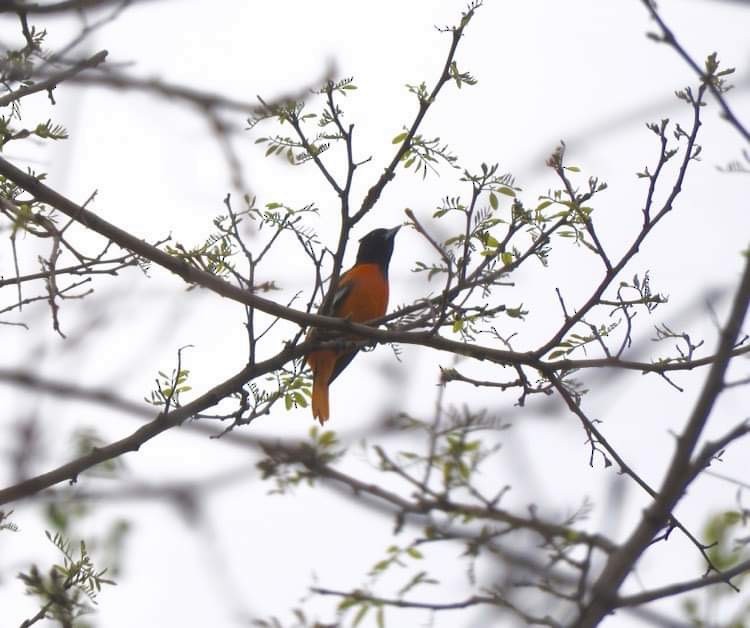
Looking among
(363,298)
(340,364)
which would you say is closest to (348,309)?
(363,298)

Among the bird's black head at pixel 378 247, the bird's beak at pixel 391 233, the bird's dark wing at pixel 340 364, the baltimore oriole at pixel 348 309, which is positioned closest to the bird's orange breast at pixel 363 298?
the baltimore oriole at pixel 348 309

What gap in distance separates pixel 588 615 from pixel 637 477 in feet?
6.63

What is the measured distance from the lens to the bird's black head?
757 cm

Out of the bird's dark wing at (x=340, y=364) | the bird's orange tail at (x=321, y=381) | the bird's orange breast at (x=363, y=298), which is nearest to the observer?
Answer: the bird's orange tail at (x=321, y=381)

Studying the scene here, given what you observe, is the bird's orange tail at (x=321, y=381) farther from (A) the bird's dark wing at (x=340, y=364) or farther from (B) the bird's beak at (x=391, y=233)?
(B) the bird's beak at (x=391, y=233)

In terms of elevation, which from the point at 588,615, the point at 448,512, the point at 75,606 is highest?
the point at 448,512

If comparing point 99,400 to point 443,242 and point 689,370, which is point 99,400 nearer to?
point 443,242

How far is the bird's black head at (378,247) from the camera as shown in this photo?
7.57m

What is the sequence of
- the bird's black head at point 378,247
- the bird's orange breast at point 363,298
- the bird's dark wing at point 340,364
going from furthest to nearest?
the bird's black head at point 378,247, the bird's dark wing at point 340,364, the bird's orange breast at point 363,298

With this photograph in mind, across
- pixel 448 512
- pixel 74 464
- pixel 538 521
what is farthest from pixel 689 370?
pixel 74 464

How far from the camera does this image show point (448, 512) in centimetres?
303

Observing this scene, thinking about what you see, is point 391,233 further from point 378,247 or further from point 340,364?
point 340,364

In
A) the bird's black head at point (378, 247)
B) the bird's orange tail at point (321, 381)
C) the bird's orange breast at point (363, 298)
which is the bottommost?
the bird's orange tail at point (321, 381)

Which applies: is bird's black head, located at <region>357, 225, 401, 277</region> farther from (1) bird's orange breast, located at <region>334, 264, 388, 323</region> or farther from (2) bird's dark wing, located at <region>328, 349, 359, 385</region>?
(2) bird's dark wing, located at <region>328, 349, 359, 385</region>
